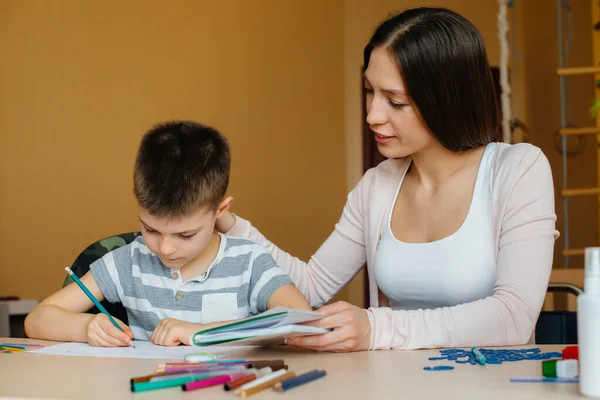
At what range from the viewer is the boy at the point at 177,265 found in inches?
56.4

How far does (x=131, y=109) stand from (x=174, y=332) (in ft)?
7.90

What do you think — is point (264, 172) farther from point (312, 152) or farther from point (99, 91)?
point (99, 91)

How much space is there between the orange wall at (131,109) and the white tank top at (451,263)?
79.7 inches

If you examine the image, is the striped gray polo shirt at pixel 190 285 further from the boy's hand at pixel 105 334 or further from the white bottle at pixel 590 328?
the white bottle at pixel 590 328

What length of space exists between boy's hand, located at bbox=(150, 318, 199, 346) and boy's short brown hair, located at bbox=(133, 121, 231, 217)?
205 millimetres

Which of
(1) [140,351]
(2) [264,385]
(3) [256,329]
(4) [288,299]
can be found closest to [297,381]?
(2) [264,385]

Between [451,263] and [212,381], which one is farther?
[451,263]

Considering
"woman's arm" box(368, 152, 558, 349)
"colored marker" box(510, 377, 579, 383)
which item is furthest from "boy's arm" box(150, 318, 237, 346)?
"colored marker" box(510, 377, 579, 383)

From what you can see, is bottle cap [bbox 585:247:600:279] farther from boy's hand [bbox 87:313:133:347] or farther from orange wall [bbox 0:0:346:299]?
orange wall [bbox 0:0:346:299]

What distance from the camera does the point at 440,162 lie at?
1702mm

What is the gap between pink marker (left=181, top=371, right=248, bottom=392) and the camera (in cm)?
87

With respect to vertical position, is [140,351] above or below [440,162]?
below

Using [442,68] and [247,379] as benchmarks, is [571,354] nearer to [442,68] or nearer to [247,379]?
[247,379]

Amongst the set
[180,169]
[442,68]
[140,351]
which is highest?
[442,68]
